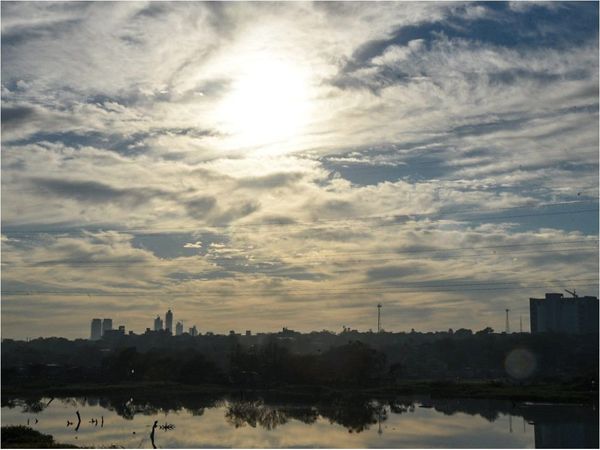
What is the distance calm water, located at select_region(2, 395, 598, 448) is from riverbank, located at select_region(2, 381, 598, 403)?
255 inches

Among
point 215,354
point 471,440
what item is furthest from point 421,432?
point 215,354

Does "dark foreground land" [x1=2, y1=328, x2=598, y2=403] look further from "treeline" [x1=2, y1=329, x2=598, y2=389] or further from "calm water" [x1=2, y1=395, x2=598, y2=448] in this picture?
"calm water" [x1=2, y1=395, x2=598, y2=448]

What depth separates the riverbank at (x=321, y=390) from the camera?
94538mm

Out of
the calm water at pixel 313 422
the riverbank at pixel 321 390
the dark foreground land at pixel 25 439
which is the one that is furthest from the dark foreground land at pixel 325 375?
the dark foreground land at pixel 25 439

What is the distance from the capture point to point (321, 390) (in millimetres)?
109438

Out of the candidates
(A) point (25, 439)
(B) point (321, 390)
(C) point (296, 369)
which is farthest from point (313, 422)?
(C) point (296, 369)

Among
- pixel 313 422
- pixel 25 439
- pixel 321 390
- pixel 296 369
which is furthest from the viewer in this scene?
pixel 296 369

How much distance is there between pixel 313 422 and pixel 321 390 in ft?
130

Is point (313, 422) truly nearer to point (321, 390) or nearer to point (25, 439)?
point (25, 439)

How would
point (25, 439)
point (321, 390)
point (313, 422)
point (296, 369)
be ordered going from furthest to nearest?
point (296, 369) < point (321, 390) < point (313, 422) < point (25, 439)

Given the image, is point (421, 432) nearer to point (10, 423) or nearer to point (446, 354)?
point (10, 423)

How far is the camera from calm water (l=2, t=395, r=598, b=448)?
2274 inches

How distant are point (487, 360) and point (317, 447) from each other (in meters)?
110

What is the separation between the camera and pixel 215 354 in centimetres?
18325
